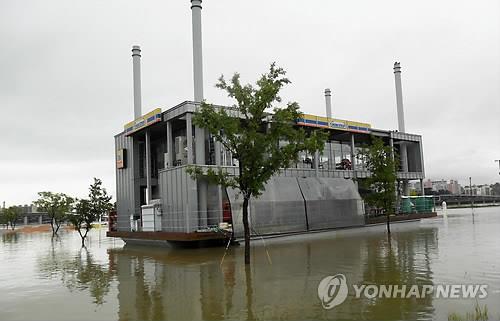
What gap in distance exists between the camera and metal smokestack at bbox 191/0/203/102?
92.3 ft

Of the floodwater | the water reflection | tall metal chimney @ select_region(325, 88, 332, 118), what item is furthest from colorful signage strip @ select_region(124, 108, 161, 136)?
tall metal chimney @ select_region(325, 88, 332, 118)

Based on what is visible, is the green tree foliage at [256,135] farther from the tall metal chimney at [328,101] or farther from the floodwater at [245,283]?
the tall metal chimney at [328,101]

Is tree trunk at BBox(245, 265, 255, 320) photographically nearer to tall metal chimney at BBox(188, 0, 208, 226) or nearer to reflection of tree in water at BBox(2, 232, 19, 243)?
tall metal chimney at BBox(188, 0, 208, 226)

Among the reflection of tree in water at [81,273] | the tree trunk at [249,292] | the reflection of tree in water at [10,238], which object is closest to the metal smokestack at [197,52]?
the reflection of tree in water at [81,273]

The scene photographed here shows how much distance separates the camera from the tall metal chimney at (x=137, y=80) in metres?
35.3

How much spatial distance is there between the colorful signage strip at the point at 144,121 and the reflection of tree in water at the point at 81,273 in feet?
32.5

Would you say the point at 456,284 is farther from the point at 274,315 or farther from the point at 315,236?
the point at 315,236

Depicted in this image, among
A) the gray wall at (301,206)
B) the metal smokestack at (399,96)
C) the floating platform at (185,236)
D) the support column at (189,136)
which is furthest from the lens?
the metal smokestack at (399,96)

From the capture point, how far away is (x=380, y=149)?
2644 centimetres

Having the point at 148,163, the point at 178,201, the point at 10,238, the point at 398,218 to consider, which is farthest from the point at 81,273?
the point at 10,238
